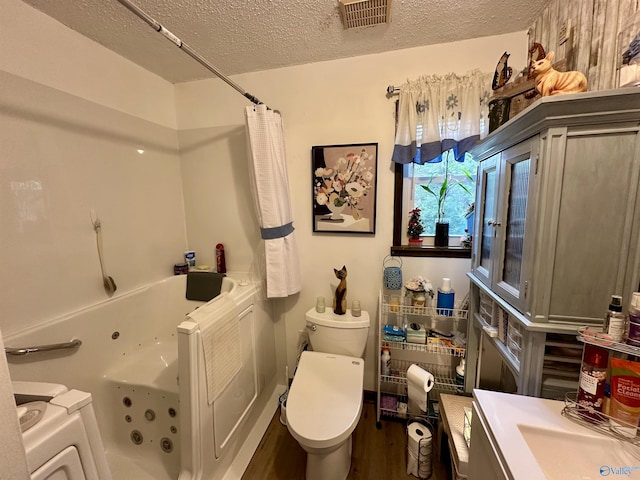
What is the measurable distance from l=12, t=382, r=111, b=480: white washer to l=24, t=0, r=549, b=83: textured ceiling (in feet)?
5.43

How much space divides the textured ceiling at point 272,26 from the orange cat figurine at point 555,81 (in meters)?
0.66

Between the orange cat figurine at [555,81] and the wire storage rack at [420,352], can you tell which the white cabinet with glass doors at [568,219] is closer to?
the orange cat figurine at [555,81]

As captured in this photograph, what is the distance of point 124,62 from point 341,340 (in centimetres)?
228

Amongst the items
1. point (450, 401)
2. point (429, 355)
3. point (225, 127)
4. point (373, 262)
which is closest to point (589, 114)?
point (373, 262)

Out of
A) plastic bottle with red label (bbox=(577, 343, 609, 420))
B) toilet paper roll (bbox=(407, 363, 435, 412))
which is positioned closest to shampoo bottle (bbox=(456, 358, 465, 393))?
toilet paper roll (bbox=(407, 363, 435, 412))

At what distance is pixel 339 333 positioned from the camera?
1.65 m

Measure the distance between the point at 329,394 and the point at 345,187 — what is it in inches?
49.4

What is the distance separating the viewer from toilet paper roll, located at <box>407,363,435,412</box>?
1.45m

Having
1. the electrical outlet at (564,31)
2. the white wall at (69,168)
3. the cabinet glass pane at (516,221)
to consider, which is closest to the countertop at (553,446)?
the cabinet glass pane at (516,221)

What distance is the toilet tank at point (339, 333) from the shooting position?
64.6 inches

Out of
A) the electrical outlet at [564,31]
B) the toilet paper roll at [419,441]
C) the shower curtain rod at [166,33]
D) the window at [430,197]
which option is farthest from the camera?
the window at [430,197]

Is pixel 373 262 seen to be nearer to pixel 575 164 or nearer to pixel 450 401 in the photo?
pixel 450 401

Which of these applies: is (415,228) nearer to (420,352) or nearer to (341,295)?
(341,295)

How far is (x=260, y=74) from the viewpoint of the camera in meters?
1.87
